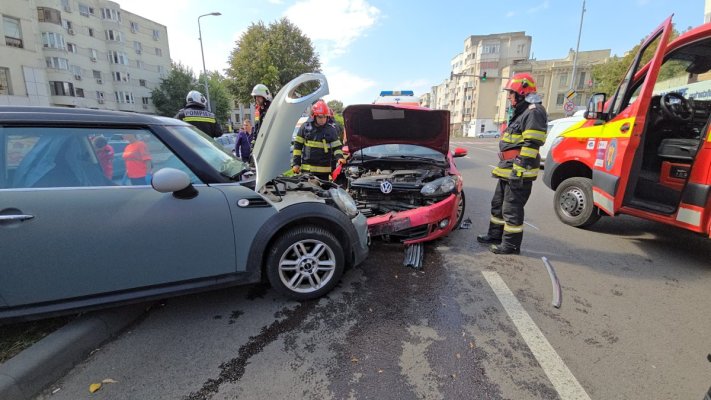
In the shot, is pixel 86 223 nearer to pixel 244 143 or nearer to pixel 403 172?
pixel 403 172

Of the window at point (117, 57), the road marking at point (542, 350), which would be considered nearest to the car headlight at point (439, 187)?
the road marking at point (542, 350)

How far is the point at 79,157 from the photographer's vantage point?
230 centimetres

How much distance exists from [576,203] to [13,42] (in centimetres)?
3369

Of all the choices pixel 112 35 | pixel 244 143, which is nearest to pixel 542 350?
pixel 244 143

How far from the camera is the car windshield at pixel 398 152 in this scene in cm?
506

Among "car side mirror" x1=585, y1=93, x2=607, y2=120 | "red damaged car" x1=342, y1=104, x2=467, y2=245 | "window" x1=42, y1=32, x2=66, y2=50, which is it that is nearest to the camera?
"red damaged car" x1=342, y1=104, x2=467, y2=245

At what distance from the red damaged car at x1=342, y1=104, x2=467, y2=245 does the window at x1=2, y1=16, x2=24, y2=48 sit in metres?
30.4

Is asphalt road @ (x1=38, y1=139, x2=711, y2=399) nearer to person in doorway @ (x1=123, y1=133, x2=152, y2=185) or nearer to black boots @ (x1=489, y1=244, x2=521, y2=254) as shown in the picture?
black boots @ (x1=489, y1=244, x2=521, y2=254)

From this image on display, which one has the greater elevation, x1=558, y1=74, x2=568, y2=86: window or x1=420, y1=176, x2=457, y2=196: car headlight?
x1=558, y1=74, x2=568, y2=86: window

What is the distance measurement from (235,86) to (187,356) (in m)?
29.8

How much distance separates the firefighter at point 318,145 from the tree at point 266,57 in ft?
76.6

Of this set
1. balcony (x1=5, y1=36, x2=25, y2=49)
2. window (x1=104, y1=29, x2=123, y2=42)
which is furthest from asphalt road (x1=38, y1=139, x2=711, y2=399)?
window (x1=104, y1=29, x2=123, y2=42)

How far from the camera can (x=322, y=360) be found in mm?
2250

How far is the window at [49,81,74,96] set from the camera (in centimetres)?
3250
